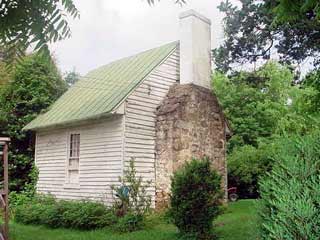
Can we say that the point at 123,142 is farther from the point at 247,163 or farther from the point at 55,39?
the point at 55,39

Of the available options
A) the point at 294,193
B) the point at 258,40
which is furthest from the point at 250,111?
the point at 294,193

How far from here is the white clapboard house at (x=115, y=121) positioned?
13172 millimetres

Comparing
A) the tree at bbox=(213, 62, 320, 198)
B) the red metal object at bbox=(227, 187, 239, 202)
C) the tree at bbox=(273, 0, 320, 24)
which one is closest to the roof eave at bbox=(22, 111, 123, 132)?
the red metal object at bbox=(227, 187, 239, 202)

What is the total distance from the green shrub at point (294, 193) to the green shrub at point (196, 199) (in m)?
6.69

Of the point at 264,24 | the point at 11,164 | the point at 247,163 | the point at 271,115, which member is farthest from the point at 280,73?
the point at 11,164

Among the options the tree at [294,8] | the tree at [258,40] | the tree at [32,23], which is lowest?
the tree at [32,23]

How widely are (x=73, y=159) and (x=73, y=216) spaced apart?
145 inches

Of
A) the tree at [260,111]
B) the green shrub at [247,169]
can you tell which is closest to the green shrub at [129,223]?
the green shrub at [247,169]

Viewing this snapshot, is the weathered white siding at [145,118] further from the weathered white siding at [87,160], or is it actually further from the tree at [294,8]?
the tree at [294,8]

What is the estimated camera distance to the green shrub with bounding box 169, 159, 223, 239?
9.16 meters

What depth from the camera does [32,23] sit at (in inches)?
41.3

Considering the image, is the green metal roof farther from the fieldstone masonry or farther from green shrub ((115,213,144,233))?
green shrub ((115,213,144,233))

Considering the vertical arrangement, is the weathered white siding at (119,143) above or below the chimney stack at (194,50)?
below

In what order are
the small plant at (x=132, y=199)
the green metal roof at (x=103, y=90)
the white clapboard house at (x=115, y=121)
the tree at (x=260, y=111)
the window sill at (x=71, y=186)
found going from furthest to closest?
the tree at (x=260, y=111) < the window sill at (x=71, y=186) < the green metal roof at (x=103, y=90) < the white clapboard house at (x=115, y=121) < the small plant at (x=132, y=199)
